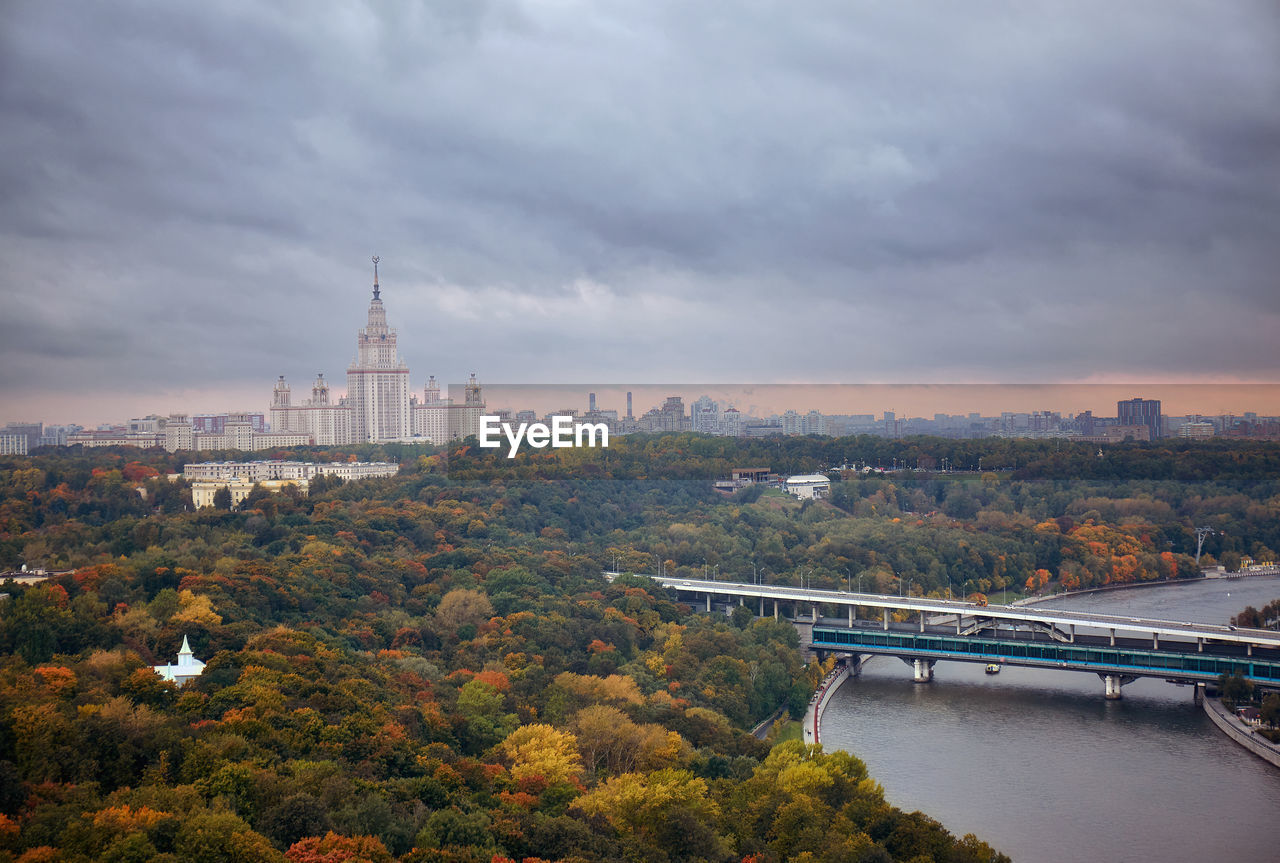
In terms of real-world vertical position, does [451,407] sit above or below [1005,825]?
above

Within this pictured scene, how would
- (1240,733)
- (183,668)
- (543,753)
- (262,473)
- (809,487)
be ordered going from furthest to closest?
(262,473) → (809,487) → (1240,733) → (183,668) → (543,753)

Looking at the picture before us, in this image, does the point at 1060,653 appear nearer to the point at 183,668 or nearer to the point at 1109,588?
the point at 1109,588

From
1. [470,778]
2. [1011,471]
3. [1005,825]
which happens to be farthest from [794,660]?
[1011,471]

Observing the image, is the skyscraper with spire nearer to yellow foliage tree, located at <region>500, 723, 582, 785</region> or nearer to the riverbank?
the riverbank

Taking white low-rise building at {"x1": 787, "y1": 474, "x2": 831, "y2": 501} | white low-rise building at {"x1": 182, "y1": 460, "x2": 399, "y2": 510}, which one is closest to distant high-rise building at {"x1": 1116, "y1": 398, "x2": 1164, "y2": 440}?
white low-rise building at {"x1": 787, "y1": 474, "x2": 831, "y2": 501}

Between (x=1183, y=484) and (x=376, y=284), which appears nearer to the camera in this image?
(x=1183, y=484)

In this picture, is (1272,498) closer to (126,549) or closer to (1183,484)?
(1183,484)

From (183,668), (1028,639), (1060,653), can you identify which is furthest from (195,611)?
(1028,639)
